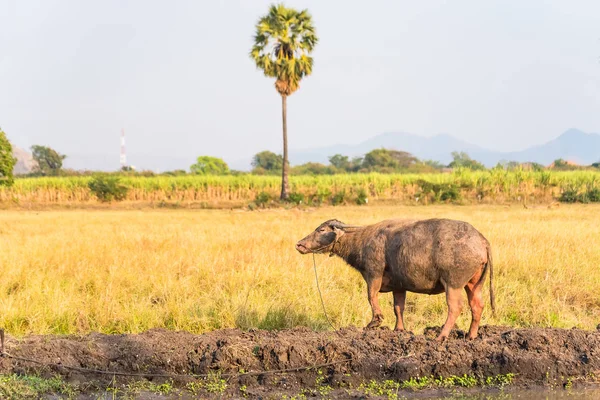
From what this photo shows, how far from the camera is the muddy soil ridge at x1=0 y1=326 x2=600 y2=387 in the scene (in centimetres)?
633

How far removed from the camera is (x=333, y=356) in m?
6.47

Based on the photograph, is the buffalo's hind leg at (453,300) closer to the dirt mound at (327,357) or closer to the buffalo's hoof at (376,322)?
the dirt mound at (327,357)

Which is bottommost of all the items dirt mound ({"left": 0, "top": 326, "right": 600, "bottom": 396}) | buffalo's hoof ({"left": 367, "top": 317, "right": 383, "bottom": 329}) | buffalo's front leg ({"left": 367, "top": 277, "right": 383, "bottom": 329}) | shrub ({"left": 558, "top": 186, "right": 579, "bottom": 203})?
dirt mound ({"left": 0, "top": 326, "right": 600, "bottom": 396})

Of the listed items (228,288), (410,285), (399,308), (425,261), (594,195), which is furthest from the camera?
(594,195)

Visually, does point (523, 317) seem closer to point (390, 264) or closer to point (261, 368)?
point (390, 264)

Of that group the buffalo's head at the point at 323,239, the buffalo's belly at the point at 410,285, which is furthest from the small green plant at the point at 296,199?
the buffalo's belly at the point at 410,285

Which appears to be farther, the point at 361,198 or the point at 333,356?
the point at 361,198

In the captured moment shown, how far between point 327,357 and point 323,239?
5.45 feet

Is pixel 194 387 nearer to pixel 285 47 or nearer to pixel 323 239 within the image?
pixel 323 239

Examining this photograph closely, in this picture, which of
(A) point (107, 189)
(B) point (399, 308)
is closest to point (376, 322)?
(B) point (399, 308)

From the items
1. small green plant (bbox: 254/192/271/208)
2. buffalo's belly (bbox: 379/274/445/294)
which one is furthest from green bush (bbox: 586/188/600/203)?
buffalo's belly (bbox: 379/274/445/294)

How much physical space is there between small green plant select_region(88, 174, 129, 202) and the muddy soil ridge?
34.6 metres

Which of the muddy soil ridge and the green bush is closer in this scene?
the muddy soil ridge

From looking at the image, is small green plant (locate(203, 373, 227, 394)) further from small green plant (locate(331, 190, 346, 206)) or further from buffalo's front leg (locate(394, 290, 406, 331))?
small green plant (locate(331, 190, 346, 206))
